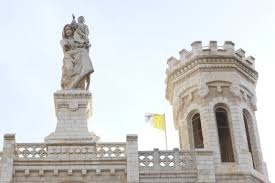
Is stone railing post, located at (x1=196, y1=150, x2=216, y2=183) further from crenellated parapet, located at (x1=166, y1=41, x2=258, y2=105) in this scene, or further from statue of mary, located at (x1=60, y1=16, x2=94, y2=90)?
statue of mary, located at (x1=60, y1=16, x2=94, y2=90)

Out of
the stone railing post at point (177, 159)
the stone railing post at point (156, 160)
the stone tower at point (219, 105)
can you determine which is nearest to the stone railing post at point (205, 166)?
the stone railing post at point (177, 159)

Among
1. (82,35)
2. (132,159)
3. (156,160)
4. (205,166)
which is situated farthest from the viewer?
(82,35)

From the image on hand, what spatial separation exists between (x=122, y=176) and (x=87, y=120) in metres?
4.75

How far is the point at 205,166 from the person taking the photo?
1169 inches

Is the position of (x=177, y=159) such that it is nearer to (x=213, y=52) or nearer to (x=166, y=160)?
(x=166, y=160)

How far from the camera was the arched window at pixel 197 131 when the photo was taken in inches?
1330

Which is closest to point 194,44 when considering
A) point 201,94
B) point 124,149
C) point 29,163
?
point 201,94

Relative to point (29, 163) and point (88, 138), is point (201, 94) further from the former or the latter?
point (29, 163)

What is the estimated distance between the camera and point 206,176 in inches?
1155

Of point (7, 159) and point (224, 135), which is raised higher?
point (224, 135)

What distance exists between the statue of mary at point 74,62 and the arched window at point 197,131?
6193 millimetres

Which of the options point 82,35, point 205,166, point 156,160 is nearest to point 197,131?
point 205,166

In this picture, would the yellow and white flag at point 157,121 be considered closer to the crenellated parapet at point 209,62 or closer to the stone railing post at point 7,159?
the crenellated parapet at point 209,62

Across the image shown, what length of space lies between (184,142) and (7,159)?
10.3 m
